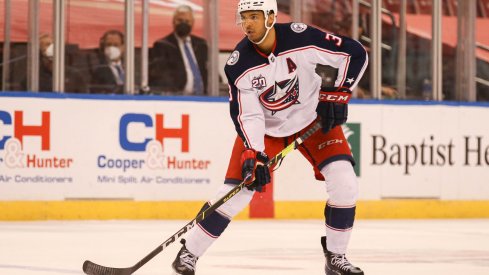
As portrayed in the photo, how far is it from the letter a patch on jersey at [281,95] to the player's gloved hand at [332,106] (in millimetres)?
125

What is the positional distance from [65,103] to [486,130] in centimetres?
399

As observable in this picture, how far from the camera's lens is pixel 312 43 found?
18.0 ft

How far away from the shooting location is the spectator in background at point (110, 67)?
1040 centimetres

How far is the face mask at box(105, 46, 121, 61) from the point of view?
34.4ft

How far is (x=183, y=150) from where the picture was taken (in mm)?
10344

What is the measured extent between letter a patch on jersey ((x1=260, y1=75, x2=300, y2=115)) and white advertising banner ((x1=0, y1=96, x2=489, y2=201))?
A: 4727 mm

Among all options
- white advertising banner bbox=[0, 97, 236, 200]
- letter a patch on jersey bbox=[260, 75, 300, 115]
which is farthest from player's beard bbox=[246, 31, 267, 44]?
white advertising banner bbox=[0, 97, 236, 200]

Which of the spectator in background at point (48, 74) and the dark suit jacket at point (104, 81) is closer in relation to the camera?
the spectator in background at point (48, 74)

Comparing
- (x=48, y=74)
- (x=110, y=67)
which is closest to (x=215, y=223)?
(x=48, y=74)

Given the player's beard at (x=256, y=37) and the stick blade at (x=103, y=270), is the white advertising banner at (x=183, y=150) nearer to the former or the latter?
the stick blade at (x=103, y=270)

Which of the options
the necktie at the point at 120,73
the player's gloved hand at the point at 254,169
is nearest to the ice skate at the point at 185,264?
the player's gloved hand at the point at 254,169

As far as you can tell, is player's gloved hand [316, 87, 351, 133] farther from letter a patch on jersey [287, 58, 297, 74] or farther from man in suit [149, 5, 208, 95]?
man in suit [149, 5, 208, 95]

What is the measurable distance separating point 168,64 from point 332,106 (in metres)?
5.41

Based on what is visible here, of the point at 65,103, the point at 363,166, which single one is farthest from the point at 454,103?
the point at 65,103
